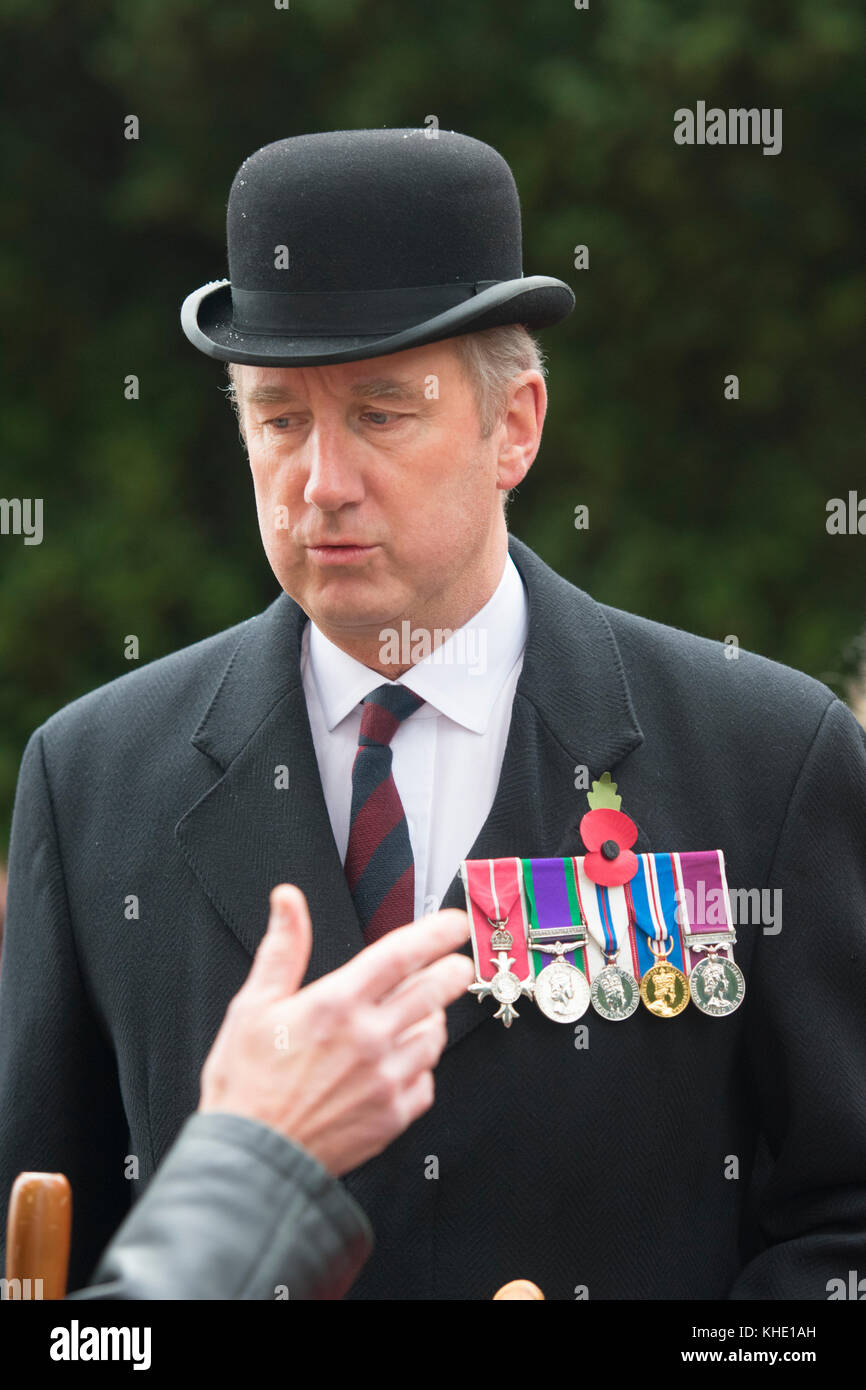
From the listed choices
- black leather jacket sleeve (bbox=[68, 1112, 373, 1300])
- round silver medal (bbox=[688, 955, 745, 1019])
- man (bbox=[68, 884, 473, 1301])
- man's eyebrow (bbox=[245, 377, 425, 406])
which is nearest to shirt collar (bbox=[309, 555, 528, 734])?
man's eyebrow (bbox=[245, 377, 425, 406])

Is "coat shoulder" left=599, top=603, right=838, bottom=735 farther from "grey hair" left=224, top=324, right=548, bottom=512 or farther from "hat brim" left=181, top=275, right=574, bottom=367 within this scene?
"hat brim" left=181, top=275, right=574, bottom=367

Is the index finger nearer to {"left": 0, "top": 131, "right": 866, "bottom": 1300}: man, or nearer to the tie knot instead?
{"left": 0, "top": 131, "right": 866, "bottom": 1300}: man

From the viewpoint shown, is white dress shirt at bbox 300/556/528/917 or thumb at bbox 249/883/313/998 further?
white dress shirt at bbox 300/556/528/917

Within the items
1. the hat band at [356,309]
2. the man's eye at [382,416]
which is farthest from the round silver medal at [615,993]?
the hat band at [356,309]

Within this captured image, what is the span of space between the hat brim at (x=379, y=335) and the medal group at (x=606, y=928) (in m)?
0.66

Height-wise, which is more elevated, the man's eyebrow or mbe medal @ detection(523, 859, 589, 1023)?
the man's eyebrow

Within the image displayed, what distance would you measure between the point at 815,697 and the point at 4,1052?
1249 millimetres

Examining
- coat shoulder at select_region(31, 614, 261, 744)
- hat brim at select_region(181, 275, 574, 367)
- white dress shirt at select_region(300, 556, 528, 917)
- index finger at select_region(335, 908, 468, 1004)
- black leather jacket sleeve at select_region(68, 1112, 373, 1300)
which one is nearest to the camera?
black leather jacket sleeve at select_region(68, 1112, 373, 1300)

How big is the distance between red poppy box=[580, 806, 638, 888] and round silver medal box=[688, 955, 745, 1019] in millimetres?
157

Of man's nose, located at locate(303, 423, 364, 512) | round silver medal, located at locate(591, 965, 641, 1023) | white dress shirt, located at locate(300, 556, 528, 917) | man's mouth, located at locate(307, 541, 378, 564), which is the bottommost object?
round silver medal, located at locate(591, 965, 641, 1023)

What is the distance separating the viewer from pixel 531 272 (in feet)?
20.6

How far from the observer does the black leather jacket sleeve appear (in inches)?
57.2

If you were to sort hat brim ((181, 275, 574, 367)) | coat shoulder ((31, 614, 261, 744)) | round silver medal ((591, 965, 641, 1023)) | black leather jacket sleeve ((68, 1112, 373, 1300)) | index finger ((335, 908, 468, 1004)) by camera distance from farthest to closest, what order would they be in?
coat shoulder ((31, 614, 261, 744)), round silver medal ((591, 965, 641, 1023)), hat brim ((181, 275, 574, 367)), index finger ((335, 908, 468, 1004)), black leather jacket sleeve ((68, 1112, 373, 1300))

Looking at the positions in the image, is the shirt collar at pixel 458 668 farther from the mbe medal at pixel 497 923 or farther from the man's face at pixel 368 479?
the mbe medal at pixel 497 923
